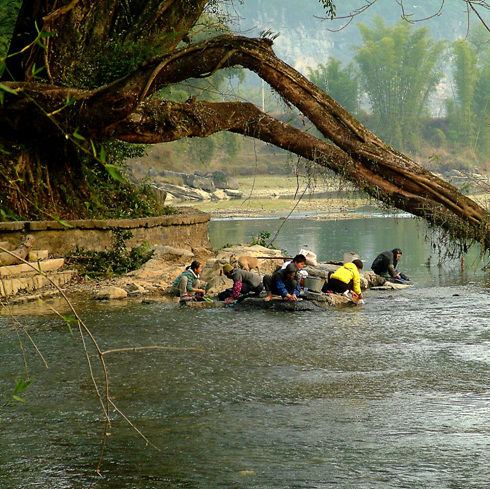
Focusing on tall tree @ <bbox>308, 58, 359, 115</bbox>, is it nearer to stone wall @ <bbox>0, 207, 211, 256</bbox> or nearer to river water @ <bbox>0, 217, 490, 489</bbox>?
stone wall @ <bbox>0, 207, 211, 256</bbox>

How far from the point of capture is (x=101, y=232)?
14.6m

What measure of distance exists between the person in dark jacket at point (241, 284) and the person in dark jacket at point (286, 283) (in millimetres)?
428

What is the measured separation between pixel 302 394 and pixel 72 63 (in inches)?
429

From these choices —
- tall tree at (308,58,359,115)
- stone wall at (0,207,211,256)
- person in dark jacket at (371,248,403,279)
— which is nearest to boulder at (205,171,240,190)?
tall tree at (308,58,359,115)

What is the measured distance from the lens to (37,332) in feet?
31.7

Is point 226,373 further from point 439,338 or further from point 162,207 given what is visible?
point 162,207

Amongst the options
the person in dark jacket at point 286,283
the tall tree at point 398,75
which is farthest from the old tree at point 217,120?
the tall tree at point 398,75

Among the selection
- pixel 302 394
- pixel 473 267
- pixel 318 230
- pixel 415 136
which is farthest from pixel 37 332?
pixel 415 136

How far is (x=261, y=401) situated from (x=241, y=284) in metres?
5.40

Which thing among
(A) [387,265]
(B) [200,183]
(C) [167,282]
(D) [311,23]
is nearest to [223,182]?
(B) [200,183]

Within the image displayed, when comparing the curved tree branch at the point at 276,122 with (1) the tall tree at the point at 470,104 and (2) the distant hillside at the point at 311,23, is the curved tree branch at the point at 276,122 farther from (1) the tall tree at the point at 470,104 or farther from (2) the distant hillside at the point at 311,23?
(2) the distant hillside at the point at 311,23

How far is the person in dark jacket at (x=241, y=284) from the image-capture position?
11844mm

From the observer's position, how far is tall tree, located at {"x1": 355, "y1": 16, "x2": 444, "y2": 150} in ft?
236

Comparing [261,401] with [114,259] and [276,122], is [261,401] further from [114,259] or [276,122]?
[114,259]
